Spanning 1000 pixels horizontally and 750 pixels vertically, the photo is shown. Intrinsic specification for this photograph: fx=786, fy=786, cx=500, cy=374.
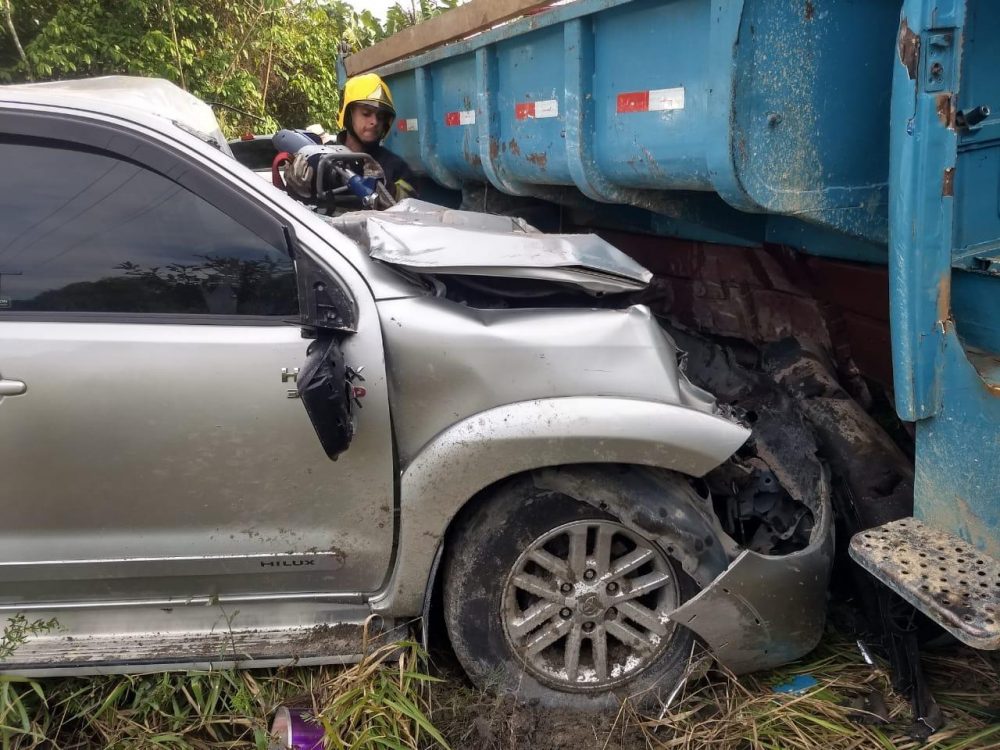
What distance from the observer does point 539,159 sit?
11.0ft

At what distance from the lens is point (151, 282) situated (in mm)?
2199

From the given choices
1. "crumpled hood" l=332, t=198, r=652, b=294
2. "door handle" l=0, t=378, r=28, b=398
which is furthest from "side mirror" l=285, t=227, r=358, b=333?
"door handle" l=0, t=378, r=28, b=398

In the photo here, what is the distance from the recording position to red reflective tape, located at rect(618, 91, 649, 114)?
8.52ft

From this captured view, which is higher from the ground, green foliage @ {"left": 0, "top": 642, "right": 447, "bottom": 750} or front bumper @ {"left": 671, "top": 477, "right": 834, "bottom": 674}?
front bumper @ {"left": 671, "top": 477, "right": 834, "bottom": 674}

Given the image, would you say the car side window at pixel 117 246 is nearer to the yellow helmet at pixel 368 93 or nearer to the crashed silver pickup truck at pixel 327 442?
the crashed silver pickup truck at pixel 327 442

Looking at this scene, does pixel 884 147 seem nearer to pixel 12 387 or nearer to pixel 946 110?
pixel 946 110

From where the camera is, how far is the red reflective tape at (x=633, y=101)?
2596mm

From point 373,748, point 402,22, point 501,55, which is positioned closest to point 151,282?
point 373,748

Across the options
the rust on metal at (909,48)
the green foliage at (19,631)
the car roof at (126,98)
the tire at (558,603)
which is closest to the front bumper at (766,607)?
the tire at (558,603)

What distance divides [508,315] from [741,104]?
2.83 ft

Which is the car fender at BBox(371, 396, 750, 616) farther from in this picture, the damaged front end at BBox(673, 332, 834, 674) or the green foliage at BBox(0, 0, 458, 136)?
the green foliage at BBox(0, 0, 458, 136)

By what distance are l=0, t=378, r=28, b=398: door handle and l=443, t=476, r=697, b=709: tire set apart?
126cm

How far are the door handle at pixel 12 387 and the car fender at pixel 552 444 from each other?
1.05 metres

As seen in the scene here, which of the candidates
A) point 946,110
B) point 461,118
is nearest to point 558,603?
point 946,110
